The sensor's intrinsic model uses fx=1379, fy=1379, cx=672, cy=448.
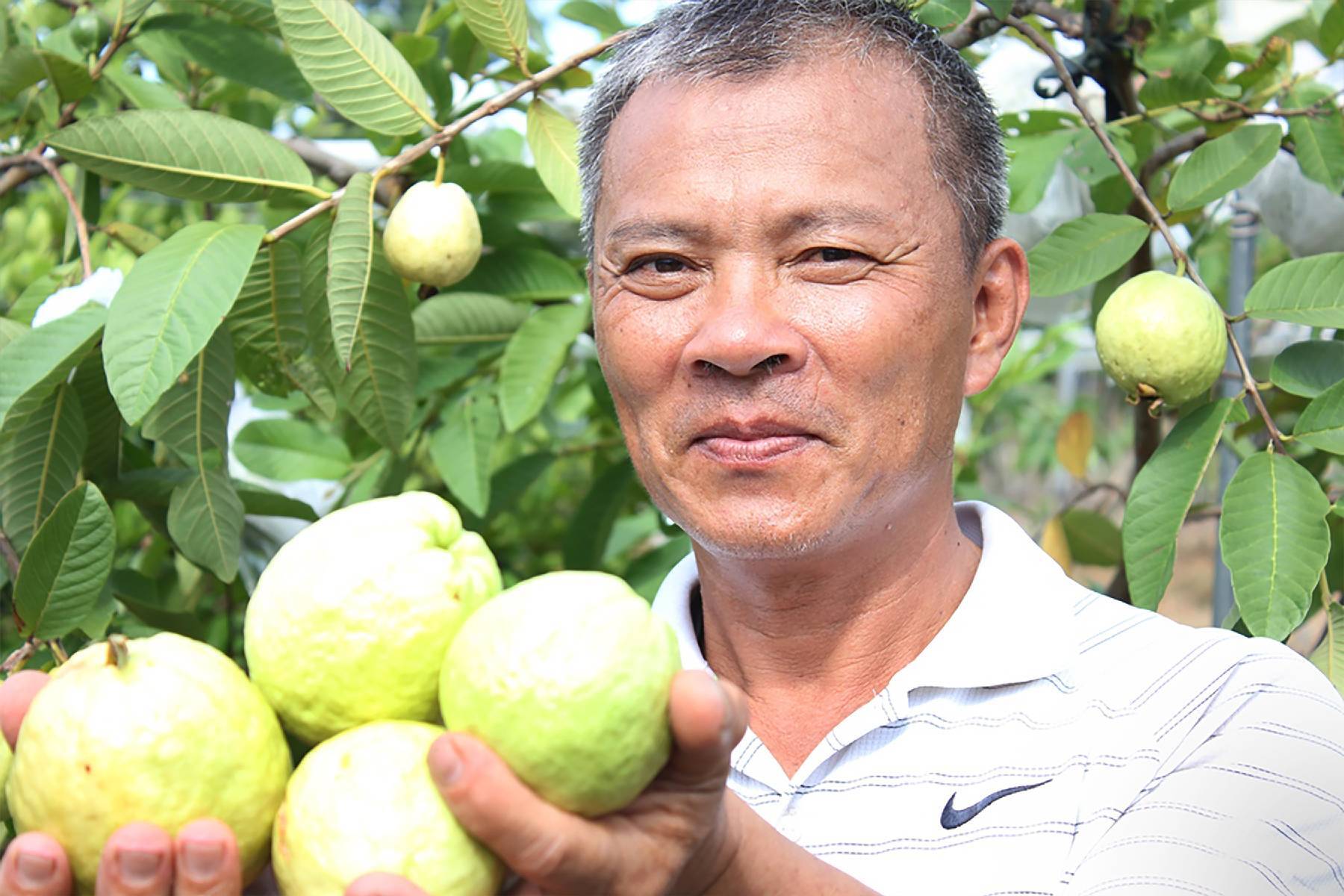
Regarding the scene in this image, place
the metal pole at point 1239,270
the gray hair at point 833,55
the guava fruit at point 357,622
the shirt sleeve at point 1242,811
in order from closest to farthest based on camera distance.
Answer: the guava fruit at point 357,622, the shirt sleeve at point 1242,811, the gray hair at point 833,55, the metal pole at point 1239,270

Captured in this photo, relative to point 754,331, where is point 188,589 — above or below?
below

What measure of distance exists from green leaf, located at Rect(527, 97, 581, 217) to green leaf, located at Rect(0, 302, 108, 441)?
0.58 metres

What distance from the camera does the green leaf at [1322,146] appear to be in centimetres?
191

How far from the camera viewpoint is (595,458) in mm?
2787

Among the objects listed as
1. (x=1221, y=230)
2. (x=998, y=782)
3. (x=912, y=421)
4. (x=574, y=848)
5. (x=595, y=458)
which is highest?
(x=574, y=848)

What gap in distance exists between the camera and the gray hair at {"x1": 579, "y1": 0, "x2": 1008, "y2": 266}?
1.52m

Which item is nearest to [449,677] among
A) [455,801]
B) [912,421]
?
[455,801]

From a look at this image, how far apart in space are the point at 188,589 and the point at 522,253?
785 millimetres

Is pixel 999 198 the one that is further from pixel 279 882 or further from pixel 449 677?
pixel 279 882

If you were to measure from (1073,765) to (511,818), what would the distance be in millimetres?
719

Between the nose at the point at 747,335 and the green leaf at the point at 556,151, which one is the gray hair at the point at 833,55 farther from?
the nose at the point at 747,335

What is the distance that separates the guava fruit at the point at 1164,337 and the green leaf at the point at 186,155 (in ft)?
3.31

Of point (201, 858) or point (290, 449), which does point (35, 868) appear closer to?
point (201, 858)

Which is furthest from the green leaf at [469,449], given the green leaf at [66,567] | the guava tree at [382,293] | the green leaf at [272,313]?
the green leaf at [66,567]
